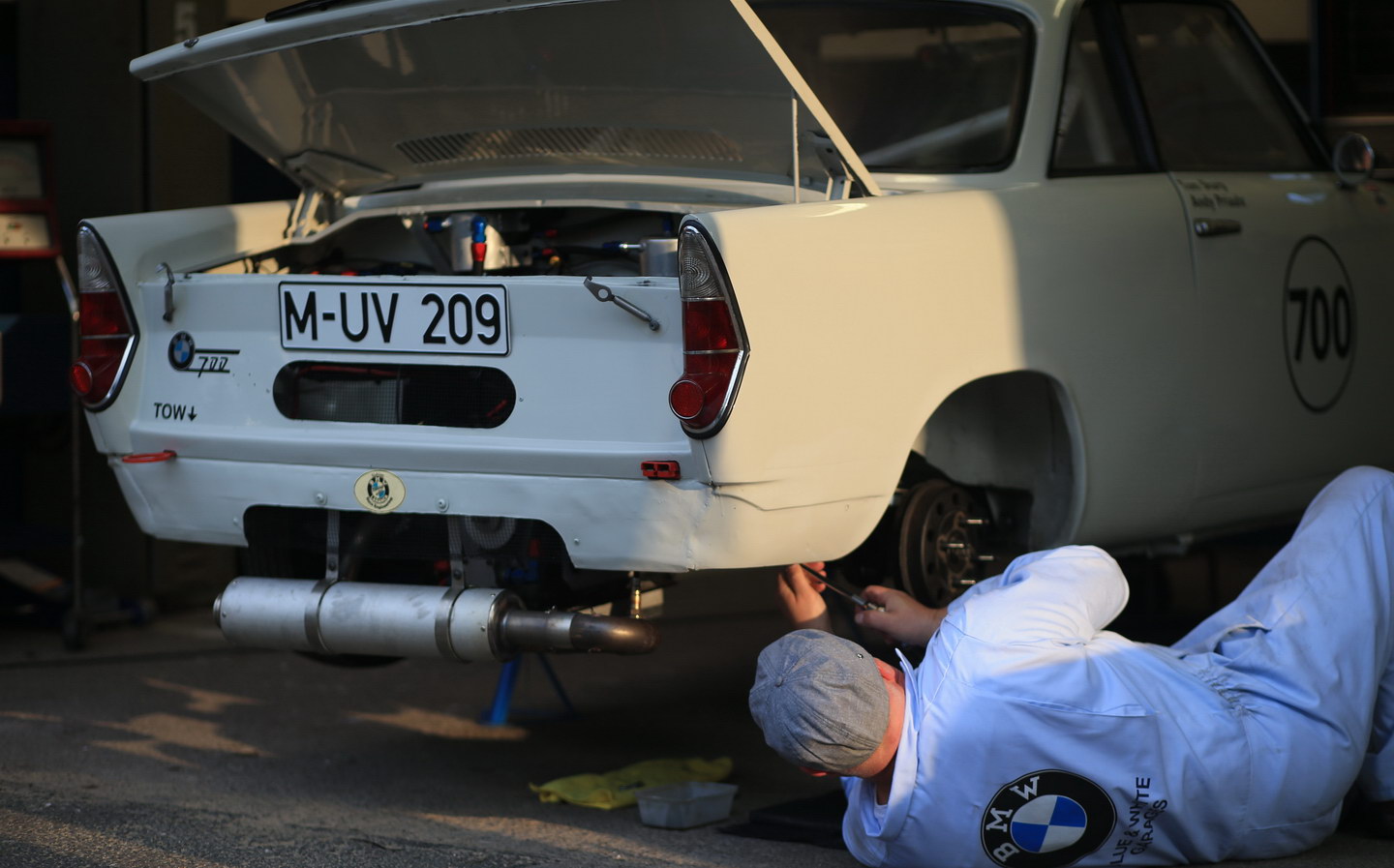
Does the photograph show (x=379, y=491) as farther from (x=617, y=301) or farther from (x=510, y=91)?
(x=510, y=91)

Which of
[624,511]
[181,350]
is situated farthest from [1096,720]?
[181,350]

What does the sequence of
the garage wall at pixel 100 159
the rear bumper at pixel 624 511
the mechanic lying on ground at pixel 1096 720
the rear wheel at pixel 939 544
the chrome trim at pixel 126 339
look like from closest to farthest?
1. the mechanic lying on ground at pixel 1096 720
2. the rear bumper at pixel 624 511
3. the rear wheel at pixel 939 544
4. the chrome trim at pixel 126 339
5. the garage wall at pixel 100 159

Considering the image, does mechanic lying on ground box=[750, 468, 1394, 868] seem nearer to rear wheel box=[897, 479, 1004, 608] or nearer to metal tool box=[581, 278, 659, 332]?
rear wheel box=[897, 479, 1004, 608]

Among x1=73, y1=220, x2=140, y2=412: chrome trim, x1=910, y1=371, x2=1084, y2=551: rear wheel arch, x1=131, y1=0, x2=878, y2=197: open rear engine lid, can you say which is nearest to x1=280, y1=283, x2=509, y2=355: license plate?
x1=73, y1=220, x2=140, y2=412: chrome trim

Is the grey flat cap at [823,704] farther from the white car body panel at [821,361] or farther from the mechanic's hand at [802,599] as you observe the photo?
the mechanic's hand at [802,599]

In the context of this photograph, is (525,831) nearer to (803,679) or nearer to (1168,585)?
(803,679)

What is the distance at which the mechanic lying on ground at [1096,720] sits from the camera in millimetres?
2934

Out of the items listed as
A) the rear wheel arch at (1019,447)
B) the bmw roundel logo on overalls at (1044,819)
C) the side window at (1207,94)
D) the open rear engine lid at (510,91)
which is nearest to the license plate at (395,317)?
the open rear engine lid at (510,91)

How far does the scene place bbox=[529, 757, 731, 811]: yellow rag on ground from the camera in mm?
3912

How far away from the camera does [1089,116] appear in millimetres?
4277

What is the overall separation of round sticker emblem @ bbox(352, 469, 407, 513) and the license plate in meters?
0.27

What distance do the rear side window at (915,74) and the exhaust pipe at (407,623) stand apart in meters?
1.42

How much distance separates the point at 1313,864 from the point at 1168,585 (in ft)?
11.6

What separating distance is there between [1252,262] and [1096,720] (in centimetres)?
184
